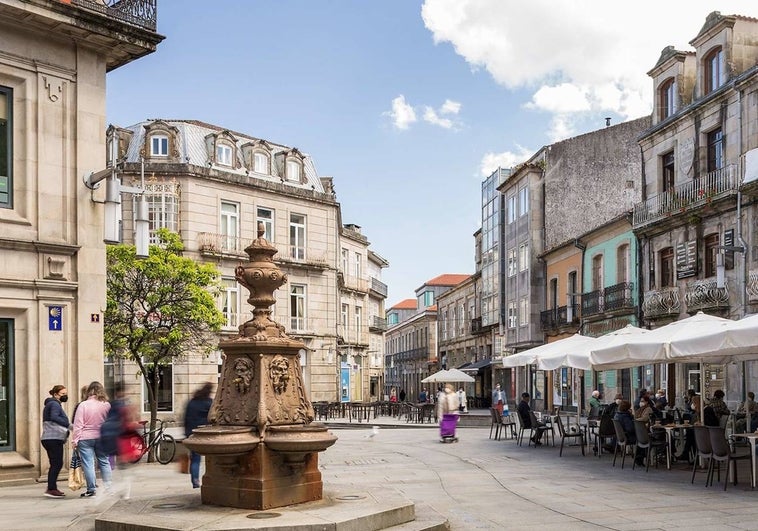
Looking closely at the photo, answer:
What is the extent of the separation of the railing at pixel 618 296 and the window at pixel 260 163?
1642 cm

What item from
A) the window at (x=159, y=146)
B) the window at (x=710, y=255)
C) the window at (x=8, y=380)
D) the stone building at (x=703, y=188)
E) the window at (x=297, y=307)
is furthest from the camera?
the window at (x=297, y=307)

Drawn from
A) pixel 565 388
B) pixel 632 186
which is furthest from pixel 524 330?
pixel 632 186

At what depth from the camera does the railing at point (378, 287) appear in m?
63.1

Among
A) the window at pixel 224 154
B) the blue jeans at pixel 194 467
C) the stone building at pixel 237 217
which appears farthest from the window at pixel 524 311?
the blue jeans at pixel 194 467

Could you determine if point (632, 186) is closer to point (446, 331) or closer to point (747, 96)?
point (747, 96)

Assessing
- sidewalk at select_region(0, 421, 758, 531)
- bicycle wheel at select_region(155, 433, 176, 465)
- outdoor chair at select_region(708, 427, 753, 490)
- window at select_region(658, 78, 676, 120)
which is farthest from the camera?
window at select_region(658, 78, 676, 120)

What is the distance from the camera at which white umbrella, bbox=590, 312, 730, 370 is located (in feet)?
46.8

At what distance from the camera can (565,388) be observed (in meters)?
38.9

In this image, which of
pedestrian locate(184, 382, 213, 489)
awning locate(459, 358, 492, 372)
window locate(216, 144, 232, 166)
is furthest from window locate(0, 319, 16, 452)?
awning locate(459, 358, 492, 372)

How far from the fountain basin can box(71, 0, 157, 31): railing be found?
8051 mm

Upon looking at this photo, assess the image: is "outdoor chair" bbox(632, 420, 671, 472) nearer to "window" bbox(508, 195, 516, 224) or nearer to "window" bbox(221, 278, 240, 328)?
"window" bbox(221, 278, 240, 328)

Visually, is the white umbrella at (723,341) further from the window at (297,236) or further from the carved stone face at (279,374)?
the window at (297,236)

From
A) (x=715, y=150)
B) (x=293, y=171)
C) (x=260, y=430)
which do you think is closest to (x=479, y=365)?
(x=293, y=171)

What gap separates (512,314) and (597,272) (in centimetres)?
1036
